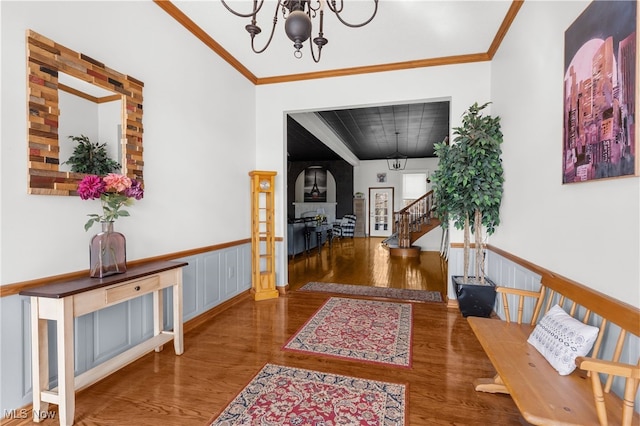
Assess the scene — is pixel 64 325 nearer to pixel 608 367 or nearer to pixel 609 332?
pixel 608 367

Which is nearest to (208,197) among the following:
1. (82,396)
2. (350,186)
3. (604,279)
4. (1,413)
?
(82,396)

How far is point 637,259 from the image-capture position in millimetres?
1428

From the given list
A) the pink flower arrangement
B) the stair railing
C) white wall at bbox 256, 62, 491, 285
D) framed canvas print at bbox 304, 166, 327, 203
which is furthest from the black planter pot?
framed canvas print at bbox 304, 166, 327, 203

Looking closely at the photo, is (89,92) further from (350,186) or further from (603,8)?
(350,186)

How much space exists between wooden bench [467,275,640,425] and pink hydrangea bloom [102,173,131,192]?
8.69ft

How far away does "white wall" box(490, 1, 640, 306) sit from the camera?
5.10 feet

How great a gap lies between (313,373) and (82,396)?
5.47 feet

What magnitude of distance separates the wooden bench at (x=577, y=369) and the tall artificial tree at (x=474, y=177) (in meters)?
1.47

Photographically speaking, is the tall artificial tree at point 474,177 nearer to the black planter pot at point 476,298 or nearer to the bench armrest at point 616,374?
the black planter pot at point 476,298

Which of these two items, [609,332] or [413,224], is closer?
[609,332]

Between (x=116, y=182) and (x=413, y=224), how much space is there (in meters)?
7.73

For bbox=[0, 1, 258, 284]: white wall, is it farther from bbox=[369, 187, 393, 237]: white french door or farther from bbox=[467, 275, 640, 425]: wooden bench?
bbox=[369, 187, 393, 237]: white french door

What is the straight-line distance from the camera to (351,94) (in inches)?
176

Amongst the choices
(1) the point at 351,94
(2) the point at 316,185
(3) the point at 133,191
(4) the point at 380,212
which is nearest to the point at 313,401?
(3) the point at 133,191
